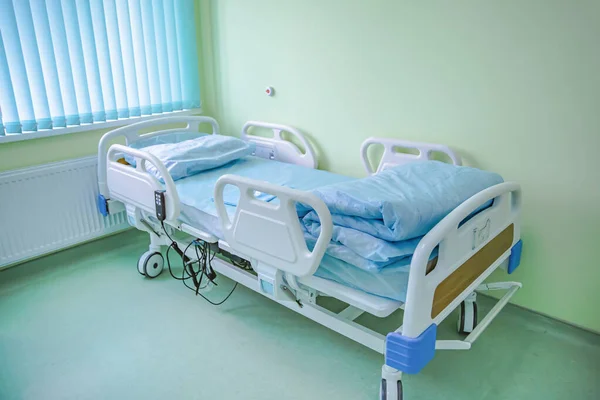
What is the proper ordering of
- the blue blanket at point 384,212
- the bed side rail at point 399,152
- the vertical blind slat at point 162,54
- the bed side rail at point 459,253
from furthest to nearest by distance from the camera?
the vertical blind slat at point 162,54, the bed side rail at point 399,152, the blue blanket at point 384,212, the bed side rail at point 459,253

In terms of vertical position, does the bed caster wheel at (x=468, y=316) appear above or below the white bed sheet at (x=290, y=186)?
below

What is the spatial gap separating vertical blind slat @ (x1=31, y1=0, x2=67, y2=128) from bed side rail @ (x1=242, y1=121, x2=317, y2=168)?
125cm

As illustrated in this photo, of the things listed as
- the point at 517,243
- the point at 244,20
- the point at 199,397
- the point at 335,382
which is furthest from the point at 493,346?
the point at 244,20

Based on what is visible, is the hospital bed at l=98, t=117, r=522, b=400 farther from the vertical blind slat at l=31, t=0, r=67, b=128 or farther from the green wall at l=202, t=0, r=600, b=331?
the vertical blind slat at l=31, t=0, r=67, b=128

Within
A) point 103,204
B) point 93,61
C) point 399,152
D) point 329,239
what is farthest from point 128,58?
point 329,239

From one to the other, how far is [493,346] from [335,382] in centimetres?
84

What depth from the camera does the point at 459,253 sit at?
165 cm

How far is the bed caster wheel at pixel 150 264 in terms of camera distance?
9.40 ft

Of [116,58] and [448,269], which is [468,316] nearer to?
[448,269]

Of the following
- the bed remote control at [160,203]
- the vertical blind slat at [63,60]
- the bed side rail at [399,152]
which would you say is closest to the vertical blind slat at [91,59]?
the vertical blind slat at [63,60]

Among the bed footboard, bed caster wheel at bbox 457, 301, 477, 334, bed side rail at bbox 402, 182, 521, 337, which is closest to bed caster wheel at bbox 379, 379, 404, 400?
the bed footboard

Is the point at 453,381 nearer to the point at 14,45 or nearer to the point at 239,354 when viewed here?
the point at 239,354

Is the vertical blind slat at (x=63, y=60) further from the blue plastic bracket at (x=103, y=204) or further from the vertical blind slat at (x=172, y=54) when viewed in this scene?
the vertical blind slat at (x=172, y=54)

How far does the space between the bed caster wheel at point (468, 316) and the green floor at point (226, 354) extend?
0.30ft
